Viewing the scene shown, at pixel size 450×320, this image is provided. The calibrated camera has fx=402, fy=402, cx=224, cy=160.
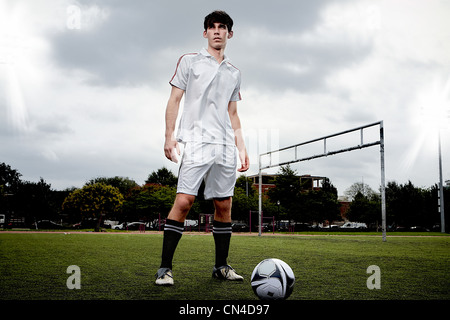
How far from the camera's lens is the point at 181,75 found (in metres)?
3.99

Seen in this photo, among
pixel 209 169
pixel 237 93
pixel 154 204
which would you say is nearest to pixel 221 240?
pixel 209 169

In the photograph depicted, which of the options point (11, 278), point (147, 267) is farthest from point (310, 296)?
point (11, 278)

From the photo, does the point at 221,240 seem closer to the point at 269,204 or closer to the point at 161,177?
the point at 269,204

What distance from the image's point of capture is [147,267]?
5.26 m

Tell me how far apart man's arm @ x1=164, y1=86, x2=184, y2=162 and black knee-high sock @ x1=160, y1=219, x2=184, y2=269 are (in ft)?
2.07

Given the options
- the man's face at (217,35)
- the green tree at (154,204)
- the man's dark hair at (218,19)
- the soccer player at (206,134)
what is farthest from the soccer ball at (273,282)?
the green tree at (154,204)

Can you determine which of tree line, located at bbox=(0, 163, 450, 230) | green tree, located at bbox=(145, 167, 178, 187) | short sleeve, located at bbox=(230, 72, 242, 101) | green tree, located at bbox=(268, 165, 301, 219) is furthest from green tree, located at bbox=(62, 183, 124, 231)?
green tree, located at bbox=(145, 167, 178, 187)

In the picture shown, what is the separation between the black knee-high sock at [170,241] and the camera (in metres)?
3.76

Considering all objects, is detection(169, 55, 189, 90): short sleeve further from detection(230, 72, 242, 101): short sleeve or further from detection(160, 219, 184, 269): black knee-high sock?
detection(160, 219, 184, 269): black knee-high sock

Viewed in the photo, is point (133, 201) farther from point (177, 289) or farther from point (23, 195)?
point (177, 289)

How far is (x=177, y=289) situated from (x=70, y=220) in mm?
66048

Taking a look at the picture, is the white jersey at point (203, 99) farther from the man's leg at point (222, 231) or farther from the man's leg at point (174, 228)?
the man's leg at point (222, 231)

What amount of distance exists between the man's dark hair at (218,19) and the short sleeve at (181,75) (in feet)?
1.50

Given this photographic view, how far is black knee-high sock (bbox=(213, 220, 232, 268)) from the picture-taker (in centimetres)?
420
